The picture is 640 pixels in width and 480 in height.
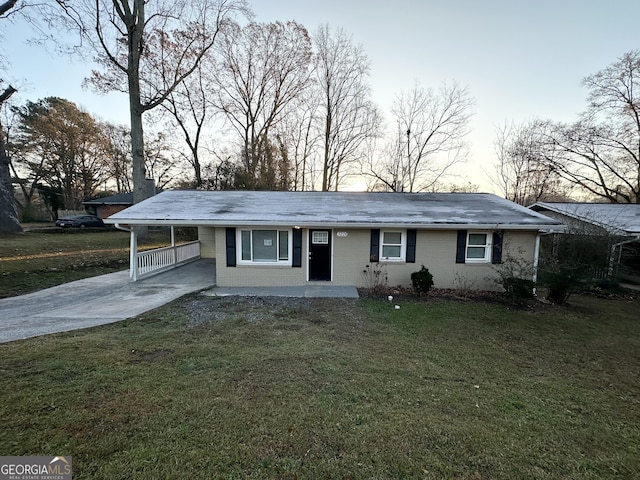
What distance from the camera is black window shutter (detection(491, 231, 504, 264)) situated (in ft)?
30.6

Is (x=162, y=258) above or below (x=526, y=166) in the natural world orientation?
below

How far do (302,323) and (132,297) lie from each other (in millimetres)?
5209

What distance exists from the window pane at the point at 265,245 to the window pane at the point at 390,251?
353cm

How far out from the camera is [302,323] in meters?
6.38

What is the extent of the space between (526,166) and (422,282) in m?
21.4

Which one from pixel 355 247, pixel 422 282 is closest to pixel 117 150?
pixel 355 247

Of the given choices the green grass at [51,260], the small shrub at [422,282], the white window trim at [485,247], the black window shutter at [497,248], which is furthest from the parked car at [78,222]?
the black window shutter at [497,248]

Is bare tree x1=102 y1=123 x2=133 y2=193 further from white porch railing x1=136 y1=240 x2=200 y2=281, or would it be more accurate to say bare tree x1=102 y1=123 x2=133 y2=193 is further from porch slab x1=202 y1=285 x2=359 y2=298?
porch slab x1=202 y1=285 x2=359 y2=298

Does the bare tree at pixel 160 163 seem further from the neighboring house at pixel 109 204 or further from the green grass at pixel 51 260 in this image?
the green grass at pixel 51 260

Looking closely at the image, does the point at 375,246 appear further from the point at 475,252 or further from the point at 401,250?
the point at 475,252

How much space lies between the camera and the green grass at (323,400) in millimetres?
2574

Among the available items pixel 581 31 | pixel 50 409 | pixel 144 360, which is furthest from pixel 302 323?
pixel 581 31

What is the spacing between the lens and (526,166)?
23516 mm

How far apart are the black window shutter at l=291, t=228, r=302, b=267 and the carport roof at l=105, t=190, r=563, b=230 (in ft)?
1.60
